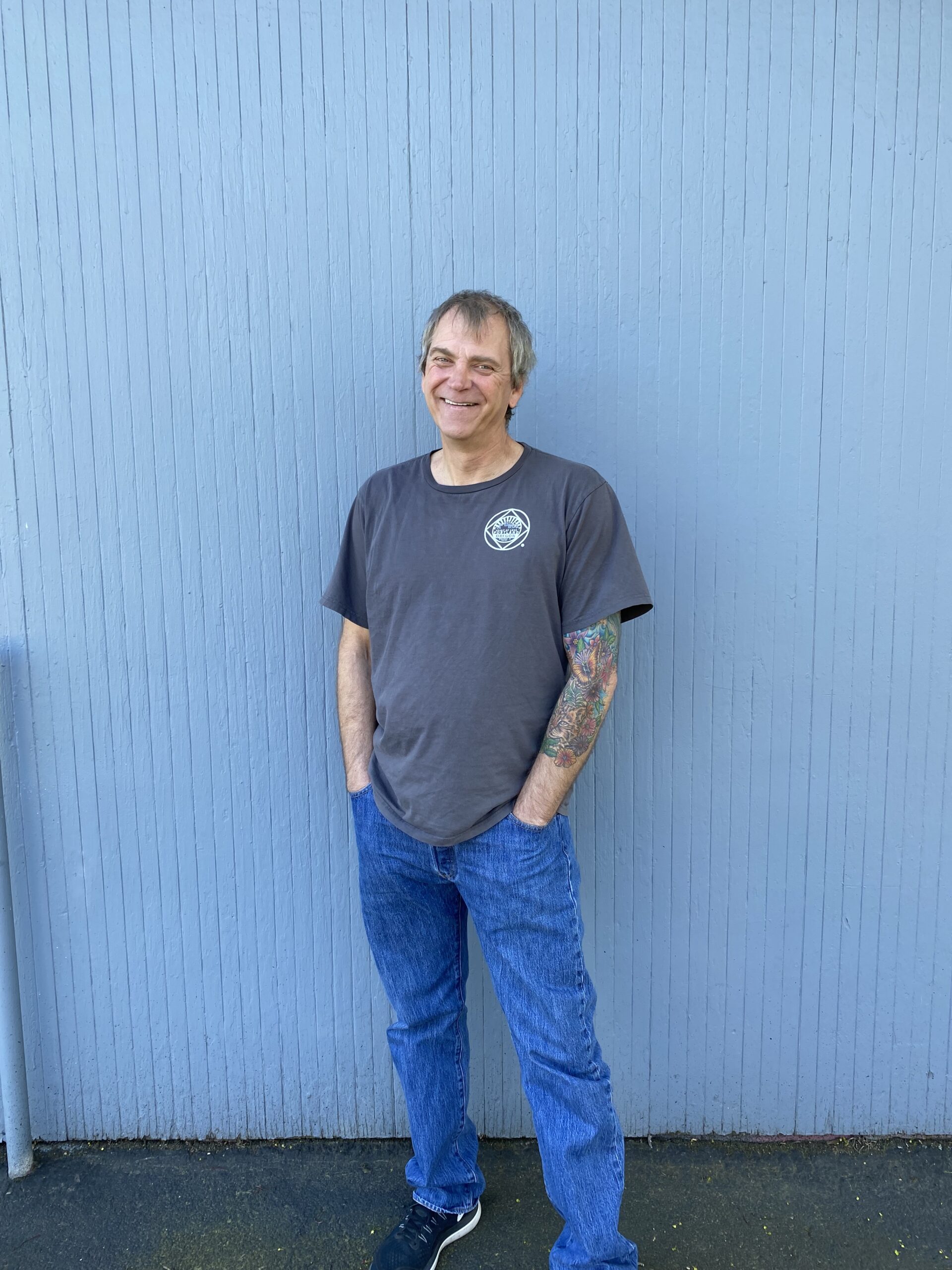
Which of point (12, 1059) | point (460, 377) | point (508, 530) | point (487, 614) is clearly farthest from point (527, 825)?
point (12, 1059)

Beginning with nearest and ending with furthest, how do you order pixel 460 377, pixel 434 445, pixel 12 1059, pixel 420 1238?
pixel 460 377 → pixel 420 1238 → pixel 434 445 → pixel 12 1059

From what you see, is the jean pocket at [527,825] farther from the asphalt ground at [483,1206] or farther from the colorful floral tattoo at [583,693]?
the asphalt ground at [483,1206]

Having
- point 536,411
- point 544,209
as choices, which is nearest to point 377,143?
point 544,209

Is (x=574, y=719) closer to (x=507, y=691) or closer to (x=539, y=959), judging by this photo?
(x=507, y=691)

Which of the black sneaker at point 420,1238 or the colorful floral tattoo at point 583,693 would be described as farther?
the black sneaker at point 420,1238

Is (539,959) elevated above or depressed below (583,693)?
below

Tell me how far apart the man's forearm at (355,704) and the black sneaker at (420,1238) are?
3.08 ft

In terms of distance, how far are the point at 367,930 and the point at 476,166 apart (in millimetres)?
1655

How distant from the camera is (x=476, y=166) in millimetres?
1908

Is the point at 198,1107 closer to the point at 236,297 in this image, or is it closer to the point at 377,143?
the point at 236,297

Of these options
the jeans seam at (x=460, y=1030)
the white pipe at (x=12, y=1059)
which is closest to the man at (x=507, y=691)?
the jeans seam at (x=460, y=1030)

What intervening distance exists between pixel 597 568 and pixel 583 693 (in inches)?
9.2

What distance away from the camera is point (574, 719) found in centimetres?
165

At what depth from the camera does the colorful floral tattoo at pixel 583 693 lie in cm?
164
